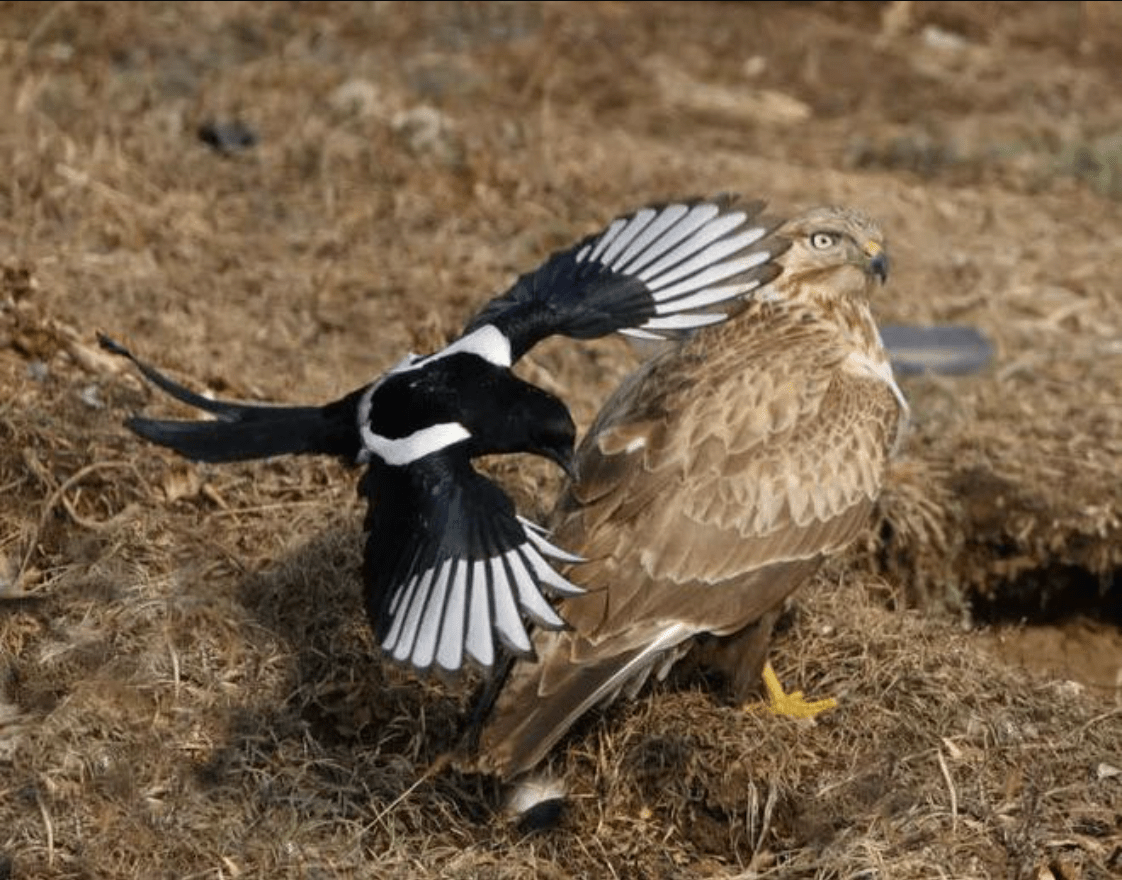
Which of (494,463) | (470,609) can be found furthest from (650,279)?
(494,463)

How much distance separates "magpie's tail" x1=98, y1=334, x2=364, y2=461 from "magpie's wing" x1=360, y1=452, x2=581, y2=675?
30 cm

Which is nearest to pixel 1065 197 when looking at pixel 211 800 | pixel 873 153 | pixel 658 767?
pixel 873 153

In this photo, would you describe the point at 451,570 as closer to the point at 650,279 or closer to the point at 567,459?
the point at 567,459

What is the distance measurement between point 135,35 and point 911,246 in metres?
3.95

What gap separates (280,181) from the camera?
8.33 meters

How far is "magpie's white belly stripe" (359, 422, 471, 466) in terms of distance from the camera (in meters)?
4.18

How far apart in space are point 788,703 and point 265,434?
5.04 feet

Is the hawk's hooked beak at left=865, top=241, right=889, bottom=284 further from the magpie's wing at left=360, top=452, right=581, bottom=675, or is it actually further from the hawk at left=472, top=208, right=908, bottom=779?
the magpie's wing at left=360, top=452, right=581, bottom=675

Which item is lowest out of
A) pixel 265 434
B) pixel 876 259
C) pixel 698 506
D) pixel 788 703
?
pixel 788 703

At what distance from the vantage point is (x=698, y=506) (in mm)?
4801

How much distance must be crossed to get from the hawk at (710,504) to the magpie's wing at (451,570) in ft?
1.56

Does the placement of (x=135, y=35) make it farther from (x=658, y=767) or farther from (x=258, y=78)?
(x=658, y=767)

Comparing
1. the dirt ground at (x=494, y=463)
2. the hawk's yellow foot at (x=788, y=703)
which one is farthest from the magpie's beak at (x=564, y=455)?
the hawk's yellow foot at (x=788, y=703)

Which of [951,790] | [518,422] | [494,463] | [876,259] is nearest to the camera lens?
[518,422]
